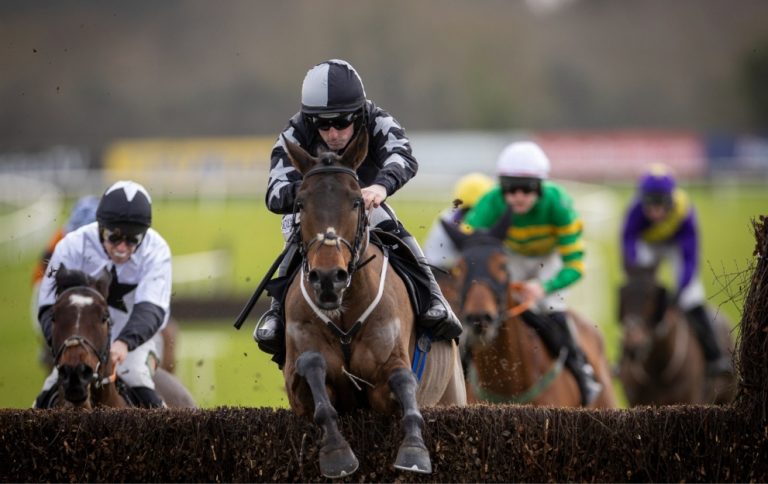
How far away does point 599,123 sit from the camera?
54.5m

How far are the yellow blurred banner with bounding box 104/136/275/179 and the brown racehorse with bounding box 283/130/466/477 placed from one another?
101 feet

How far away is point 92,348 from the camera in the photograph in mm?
6074

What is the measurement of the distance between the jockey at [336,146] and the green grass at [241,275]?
428cm

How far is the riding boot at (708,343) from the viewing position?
12.5 m

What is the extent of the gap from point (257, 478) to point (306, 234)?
1464 mm

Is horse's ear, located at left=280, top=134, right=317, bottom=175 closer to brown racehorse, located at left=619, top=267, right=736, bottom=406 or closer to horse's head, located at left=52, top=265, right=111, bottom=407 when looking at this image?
horse's head, located at left=52, top=265, right=111, bottom=407

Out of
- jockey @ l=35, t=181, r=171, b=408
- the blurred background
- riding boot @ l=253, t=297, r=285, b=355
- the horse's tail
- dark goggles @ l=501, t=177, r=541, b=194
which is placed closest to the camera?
riding boot @ l=253, t=297, r=285, b=355

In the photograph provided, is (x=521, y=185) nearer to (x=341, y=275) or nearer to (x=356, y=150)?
(x=356, y=150)

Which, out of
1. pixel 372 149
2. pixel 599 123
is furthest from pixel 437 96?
pixel 372 149

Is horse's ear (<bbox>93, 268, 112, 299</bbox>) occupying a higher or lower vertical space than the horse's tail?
higher

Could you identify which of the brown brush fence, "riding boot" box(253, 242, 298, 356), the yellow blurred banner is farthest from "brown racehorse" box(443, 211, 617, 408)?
the yellow blurred banner

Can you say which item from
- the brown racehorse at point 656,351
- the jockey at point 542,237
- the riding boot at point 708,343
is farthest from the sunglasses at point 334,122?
the riding boot at point 708,343

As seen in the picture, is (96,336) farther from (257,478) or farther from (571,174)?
(571,174)

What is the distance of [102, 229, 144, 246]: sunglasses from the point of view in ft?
22.7
